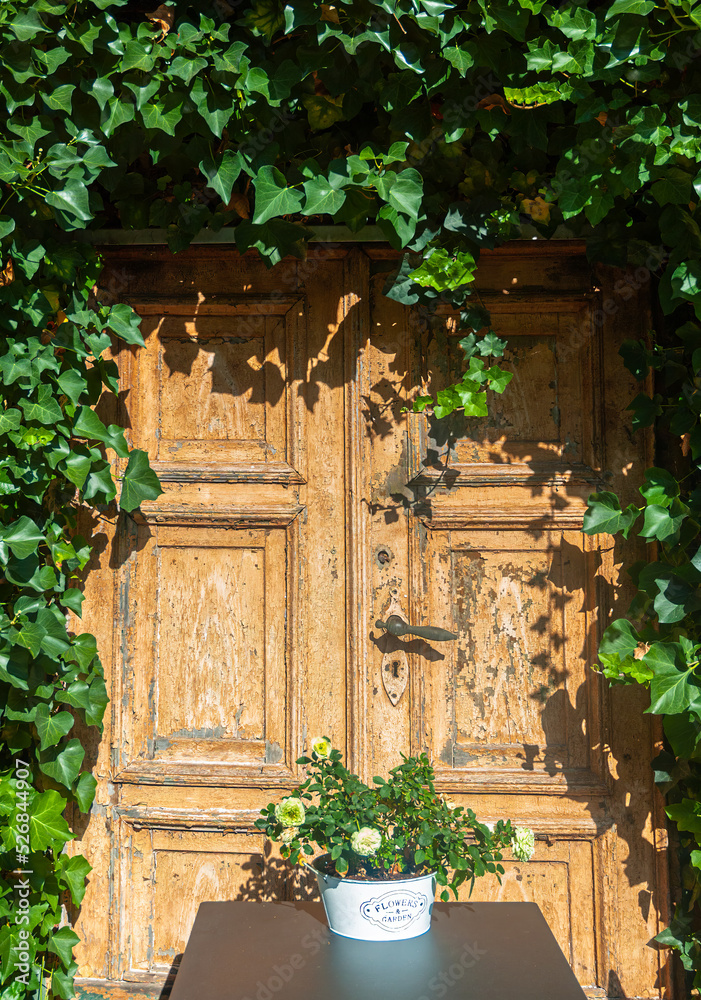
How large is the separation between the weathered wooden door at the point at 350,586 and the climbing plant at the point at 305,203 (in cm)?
12

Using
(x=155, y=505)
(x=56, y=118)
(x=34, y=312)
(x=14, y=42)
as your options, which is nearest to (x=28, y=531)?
(x=155, y=505)

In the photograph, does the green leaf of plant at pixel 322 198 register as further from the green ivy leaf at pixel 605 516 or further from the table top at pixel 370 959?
the table top at pixel 370 959

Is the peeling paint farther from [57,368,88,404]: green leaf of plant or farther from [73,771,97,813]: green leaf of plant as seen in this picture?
[57,368,88,404]: green leaf of plant

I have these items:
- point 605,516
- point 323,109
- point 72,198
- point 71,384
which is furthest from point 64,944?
point 323,109

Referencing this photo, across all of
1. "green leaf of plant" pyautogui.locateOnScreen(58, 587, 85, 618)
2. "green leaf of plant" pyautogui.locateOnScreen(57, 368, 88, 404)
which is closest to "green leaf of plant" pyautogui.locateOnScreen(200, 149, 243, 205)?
"green leaf of plant" pyautogui.locateOnScreen(57, 368, 88, 404)

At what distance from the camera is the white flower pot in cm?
159

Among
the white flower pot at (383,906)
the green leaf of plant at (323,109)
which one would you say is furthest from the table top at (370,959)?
the green leaf of plant at (323,109)

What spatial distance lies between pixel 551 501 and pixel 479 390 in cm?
37

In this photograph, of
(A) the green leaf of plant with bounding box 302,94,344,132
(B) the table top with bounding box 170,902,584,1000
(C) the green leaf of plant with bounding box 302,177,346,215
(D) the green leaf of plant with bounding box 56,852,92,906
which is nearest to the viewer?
(B) the table top with bounding box 170,902,584,1000

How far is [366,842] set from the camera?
1569mm

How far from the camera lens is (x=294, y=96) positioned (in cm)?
176

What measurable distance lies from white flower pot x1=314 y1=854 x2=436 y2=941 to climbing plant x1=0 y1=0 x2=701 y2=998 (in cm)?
66

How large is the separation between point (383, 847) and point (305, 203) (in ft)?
4.62

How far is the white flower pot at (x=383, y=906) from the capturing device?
5.22ft
